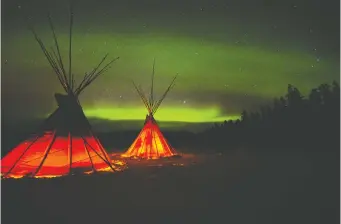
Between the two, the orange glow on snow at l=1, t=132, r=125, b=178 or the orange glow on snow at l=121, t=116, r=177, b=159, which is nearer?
the orange glow on snow at l=1, t=132, r=125, b=178

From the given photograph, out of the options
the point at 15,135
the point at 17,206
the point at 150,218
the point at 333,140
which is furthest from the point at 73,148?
the point at 333,140

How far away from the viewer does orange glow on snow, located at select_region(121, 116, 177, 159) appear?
7211mm

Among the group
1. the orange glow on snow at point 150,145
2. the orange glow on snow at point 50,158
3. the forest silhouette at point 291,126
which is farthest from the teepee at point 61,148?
the forest silhouette at point 291,126

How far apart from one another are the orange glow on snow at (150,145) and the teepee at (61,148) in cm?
192

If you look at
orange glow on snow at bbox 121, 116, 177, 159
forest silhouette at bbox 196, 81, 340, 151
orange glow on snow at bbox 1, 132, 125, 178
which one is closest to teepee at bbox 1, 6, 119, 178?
orange glow on snow at bbox 1, 132, 125, 178

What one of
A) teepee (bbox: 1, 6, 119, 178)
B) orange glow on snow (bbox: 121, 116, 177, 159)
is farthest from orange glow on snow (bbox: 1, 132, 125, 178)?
orange glow on snow (bbox: 121, 116, 177, 159)

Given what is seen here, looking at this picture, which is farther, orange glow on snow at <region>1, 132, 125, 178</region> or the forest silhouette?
the forest silhouette

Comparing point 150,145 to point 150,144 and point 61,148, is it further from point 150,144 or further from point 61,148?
point 61,148

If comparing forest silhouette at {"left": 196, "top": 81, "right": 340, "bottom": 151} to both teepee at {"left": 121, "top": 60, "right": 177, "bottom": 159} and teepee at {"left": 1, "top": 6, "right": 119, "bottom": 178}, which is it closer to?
teepee at {"left": 121, "top": 60, "right": 177, "bottom": 159}

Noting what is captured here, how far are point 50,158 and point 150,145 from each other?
2.65 m

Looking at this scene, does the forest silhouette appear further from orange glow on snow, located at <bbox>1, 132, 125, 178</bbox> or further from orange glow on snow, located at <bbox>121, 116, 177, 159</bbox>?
orange glow on snow, located at <bbox>1, 132, 125, 178</bbox>

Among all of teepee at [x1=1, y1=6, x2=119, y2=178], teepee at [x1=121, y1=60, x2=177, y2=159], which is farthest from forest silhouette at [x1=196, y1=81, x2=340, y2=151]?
teepee at [x1=1, y1=6, x2=119, y2=178]

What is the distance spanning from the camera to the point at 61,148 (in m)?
4.94

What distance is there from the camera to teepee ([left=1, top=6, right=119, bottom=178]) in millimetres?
4879
